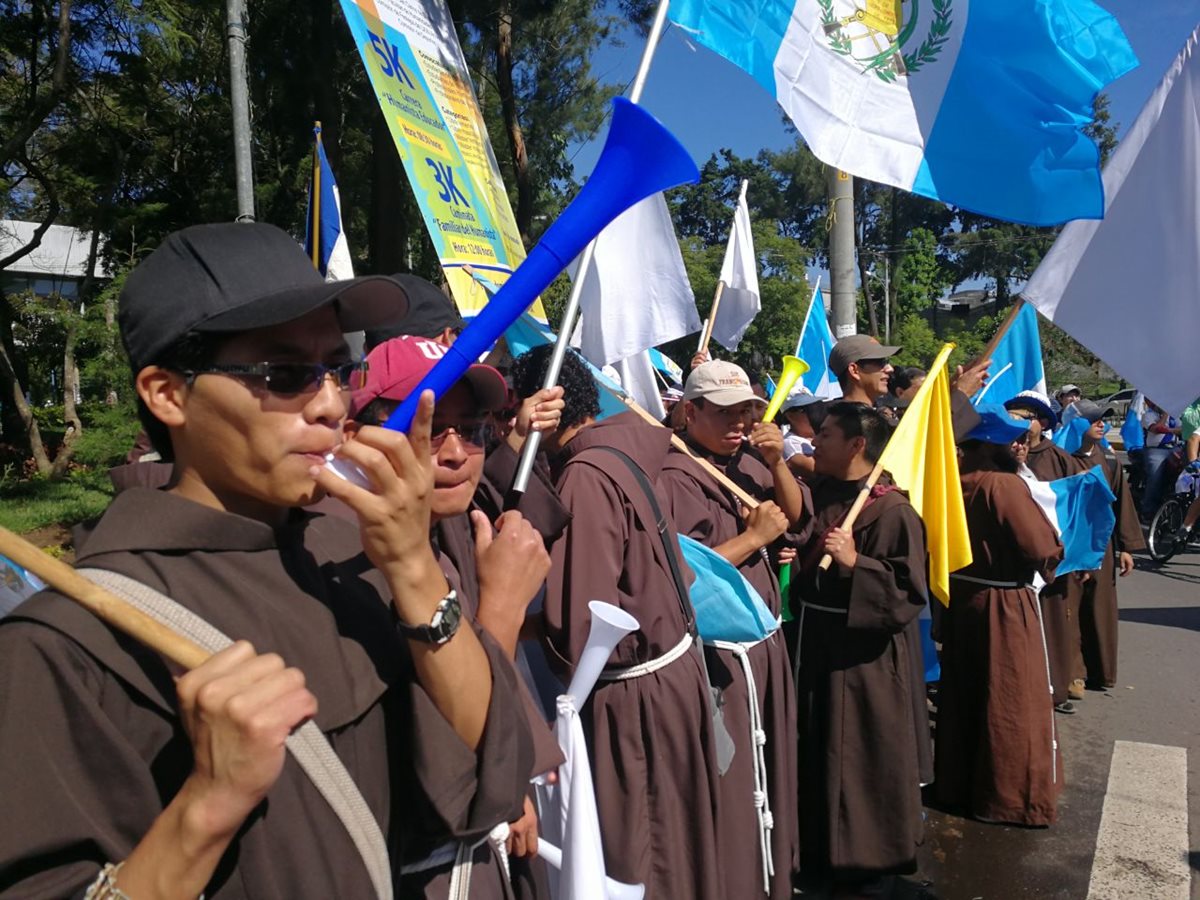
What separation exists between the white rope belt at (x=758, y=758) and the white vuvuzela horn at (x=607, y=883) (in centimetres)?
94

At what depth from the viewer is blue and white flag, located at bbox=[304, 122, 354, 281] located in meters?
4.75

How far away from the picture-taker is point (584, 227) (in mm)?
1559

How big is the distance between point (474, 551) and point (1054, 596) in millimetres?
4837

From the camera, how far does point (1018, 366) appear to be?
6363mm

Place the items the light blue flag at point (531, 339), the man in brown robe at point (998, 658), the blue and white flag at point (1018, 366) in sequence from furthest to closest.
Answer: the blue and white flag at point (1018, 366) < the man in brown robe at point (998, 658) < the light blue flag at point (531, 339)

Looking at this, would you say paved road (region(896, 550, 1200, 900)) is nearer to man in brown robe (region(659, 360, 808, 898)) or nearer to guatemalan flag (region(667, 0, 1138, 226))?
man in brown robe (region(659, 360, 808, 898))

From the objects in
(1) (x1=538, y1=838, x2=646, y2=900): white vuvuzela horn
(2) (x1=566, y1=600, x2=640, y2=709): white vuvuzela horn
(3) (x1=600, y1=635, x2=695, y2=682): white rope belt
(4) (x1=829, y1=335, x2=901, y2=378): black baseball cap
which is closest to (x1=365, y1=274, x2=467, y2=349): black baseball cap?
(2) (x1=566, y1=600, x2=640, y2=709): white vuvuzela horn

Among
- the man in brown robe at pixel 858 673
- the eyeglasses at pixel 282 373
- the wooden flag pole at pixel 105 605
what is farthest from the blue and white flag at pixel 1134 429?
the wooden flag pole at pixel 105 605

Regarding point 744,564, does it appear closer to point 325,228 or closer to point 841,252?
point 325,228

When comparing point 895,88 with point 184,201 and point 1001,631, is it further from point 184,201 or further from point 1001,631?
point 184,201

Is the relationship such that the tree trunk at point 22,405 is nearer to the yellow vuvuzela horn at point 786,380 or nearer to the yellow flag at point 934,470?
the yellow vuvuzela horn at point 786,380

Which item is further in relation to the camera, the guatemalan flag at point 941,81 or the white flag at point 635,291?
the white flag at point 635,291

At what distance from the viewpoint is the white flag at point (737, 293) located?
5.42 meters

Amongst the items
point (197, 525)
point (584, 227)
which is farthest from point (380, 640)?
point (584, 227)
